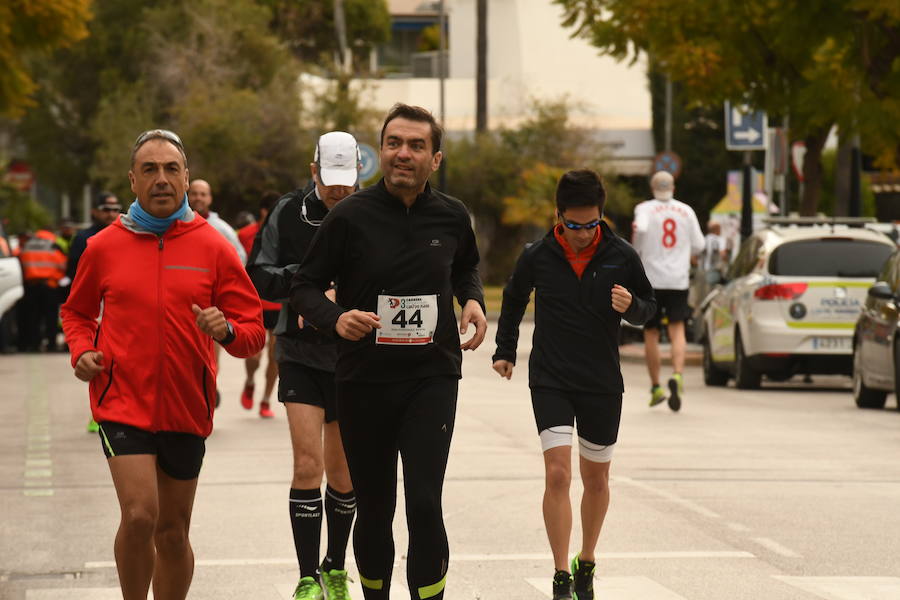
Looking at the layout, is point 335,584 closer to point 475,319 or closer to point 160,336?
point 475,319

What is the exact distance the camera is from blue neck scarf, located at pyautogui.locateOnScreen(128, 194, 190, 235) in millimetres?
6738

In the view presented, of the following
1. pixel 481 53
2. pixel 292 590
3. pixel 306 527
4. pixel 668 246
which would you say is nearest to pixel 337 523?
pixel 306 527

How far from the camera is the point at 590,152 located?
194 feet

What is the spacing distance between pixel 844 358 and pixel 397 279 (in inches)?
542

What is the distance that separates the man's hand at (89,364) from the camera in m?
6.58

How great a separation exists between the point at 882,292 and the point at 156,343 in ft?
37.8

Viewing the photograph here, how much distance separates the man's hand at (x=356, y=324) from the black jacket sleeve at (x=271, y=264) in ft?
5.81

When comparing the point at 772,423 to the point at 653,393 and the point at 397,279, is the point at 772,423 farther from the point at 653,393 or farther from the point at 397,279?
the point at 397,279

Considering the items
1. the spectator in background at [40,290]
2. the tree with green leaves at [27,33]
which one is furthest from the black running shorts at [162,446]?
the spectator in background at [40,290]

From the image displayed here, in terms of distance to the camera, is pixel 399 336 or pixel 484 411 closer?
pixel 399 336

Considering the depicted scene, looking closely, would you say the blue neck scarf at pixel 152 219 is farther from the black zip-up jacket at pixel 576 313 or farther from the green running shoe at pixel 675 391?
the green running shoe at pixel 675 391

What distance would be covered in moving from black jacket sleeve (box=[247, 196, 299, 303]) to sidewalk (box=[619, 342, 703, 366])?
15925 millimetres

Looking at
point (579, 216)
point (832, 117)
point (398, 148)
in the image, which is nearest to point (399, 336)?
point (398, 148)

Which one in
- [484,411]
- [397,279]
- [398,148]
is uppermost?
[398,148]
